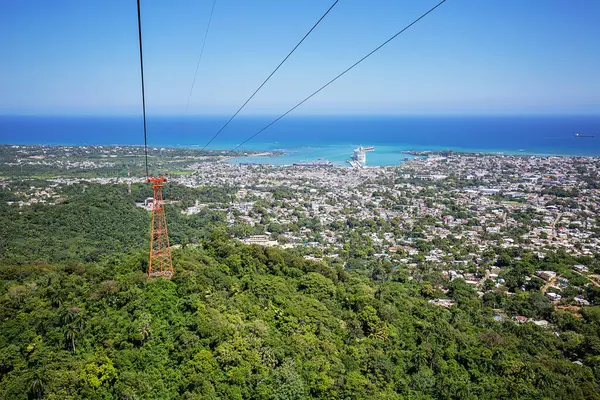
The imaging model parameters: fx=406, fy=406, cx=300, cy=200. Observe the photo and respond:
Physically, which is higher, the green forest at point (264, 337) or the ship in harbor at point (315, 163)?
the ship in harbor at point (315, 163)

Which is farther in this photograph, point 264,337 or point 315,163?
point 315,163

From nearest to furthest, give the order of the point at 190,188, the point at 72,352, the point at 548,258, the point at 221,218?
the point at 72,352, the point at 548,258, the point at 221,218, the point at 190,188

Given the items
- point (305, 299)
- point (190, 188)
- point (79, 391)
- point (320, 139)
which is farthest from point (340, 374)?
point (320, 139)

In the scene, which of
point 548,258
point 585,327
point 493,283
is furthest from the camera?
point 548,258

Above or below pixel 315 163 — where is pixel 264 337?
below

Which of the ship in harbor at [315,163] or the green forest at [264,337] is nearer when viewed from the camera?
the green forest at [264,337]

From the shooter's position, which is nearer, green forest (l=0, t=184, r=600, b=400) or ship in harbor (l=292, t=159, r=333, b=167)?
green forest (l=0, t=184, r=600, b=400)

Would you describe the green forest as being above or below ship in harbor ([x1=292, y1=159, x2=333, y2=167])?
below

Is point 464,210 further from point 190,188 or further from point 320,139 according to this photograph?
point 320,139
